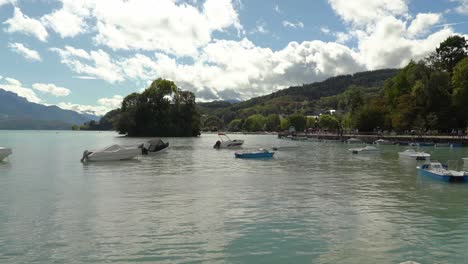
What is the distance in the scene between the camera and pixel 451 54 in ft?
408

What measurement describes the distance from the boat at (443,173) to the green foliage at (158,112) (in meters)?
130

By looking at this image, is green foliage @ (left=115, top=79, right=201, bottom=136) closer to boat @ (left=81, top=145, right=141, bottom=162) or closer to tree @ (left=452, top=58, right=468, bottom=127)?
tree @ (left=452, top=58, right=468, bottom=127)

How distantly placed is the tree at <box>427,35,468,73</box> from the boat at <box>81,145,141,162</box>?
102291 millimetres

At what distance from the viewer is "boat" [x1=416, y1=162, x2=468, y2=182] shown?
29.8 m

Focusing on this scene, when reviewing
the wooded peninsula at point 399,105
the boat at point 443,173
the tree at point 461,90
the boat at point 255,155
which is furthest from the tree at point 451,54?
the boat at point 443,173

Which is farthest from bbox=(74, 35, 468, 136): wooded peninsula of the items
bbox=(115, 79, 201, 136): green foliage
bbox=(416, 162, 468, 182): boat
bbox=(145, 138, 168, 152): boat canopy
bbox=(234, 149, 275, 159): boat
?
bbox=(416, 162, 468, 182): boat

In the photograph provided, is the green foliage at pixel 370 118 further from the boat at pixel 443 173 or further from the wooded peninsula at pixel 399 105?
the boat at pixel 443 173

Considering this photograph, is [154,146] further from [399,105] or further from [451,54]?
[451,54]

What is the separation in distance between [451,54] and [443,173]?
361 ft

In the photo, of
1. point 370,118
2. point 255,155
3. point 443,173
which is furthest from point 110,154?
point 370,118

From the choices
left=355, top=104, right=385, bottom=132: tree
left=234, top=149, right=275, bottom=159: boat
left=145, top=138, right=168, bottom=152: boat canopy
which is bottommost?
left=234, top=149, right=275, bottom=159: boat

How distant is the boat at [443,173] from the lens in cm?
2977

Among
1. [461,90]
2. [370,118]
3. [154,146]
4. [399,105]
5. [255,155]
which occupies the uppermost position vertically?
[461,90]

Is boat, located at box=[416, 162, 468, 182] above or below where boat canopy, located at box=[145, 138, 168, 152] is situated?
below
